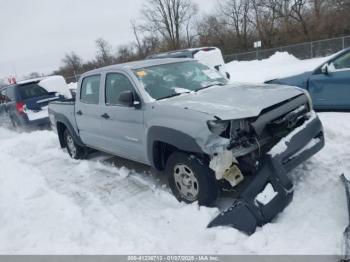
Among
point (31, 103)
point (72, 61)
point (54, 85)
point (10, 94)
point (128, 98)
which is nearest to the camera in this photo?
point (128, 98)

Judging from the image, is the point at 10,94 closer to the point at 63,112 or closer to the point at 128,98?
the point at 63,112

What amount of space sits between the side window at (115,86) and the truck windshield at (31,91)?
6.82 m

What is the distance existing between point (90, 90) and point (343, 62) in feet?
15.8

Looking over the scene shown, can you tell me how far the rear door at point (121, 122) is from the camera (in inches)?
186

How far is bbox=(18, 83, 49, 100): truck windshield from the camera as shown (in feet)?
36.8

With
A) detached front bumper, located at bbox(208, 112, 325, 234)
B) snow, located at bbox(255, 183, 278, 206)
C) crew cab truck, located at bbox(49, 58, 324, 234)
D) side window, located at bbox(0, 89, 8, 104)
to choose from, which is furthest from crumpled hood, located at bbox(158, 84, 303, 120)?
side window, located at bbox(0, 89, 8, 104)

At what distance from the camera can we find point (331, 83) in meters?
6.52

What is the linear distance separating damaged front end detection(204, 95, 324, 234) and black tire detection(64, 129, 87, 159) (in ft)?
13.7

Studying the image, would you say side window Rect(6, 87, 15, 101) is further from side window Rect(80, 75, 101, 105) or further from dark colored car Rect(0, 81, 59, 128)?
side window Rect(80, 75, 101, 105)

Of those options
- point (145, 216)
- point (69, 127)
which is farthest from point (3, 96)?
point (145, 216)

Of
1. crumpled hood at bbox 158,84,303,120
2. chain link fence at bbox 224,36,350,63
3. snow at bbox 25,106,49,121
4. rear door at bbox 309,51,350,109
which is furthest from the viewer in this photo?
chain link fence at bbox 224,36,350,63

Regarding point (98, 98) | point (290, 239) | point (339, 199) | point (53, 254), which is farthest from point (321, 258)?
point (98, 98)

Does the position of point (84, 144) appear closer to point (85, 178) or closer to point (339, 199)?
point (85, 178)

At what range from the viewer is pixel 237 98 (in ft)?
13.4
